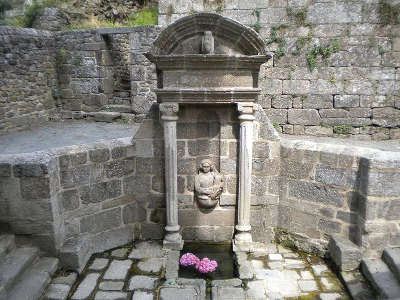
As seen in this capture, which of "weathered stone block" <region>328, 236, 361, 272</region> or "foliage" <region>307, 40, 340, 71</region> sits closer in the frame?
"weathered stone block" <region>328, 236, 361, 272</region>

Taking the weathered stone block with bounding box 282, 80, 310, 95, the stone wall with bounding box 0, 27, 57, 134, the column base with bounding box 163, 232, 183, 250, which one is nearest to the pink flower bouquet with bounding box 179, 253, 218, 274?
the column base with bounding box 163, 232, 183, 250

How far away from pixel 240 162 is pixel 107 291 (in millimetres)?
2270

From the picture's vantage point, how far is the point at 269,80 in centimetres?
724

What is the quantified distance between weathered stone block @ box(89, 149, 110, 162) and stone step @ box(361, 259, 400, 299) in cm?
353

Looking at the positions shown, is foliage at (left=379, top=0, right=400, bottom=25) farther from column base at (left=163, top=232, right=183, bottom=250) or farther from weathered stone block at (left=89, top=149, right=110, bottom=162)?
weathered stone block at (left=89, top=149, right=110, bottom=162)

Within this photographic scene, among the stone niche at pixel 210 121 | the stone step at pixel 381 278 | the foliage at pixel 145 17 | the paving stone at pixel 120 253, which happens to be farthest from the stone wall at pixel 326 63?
the paving stone at pixel 120 253

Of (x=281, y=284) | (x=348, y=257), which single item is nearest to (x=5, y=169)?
(x=281, y=284)

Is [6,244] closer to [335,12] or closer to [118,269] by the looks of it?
[118,269]

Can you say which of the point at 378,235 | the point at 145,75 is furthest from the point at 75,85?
the point at 378,235

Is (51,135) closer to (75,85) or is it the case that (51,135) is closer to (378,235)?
(75,85)

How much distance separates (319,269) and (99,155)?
3221 mm

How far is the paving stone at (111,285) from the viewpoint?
148 inches

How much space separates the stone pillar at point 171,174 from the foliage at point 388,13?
521 centimetres

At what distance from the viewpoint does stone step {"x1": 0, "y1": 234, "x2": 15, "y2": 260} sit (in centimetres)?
373
